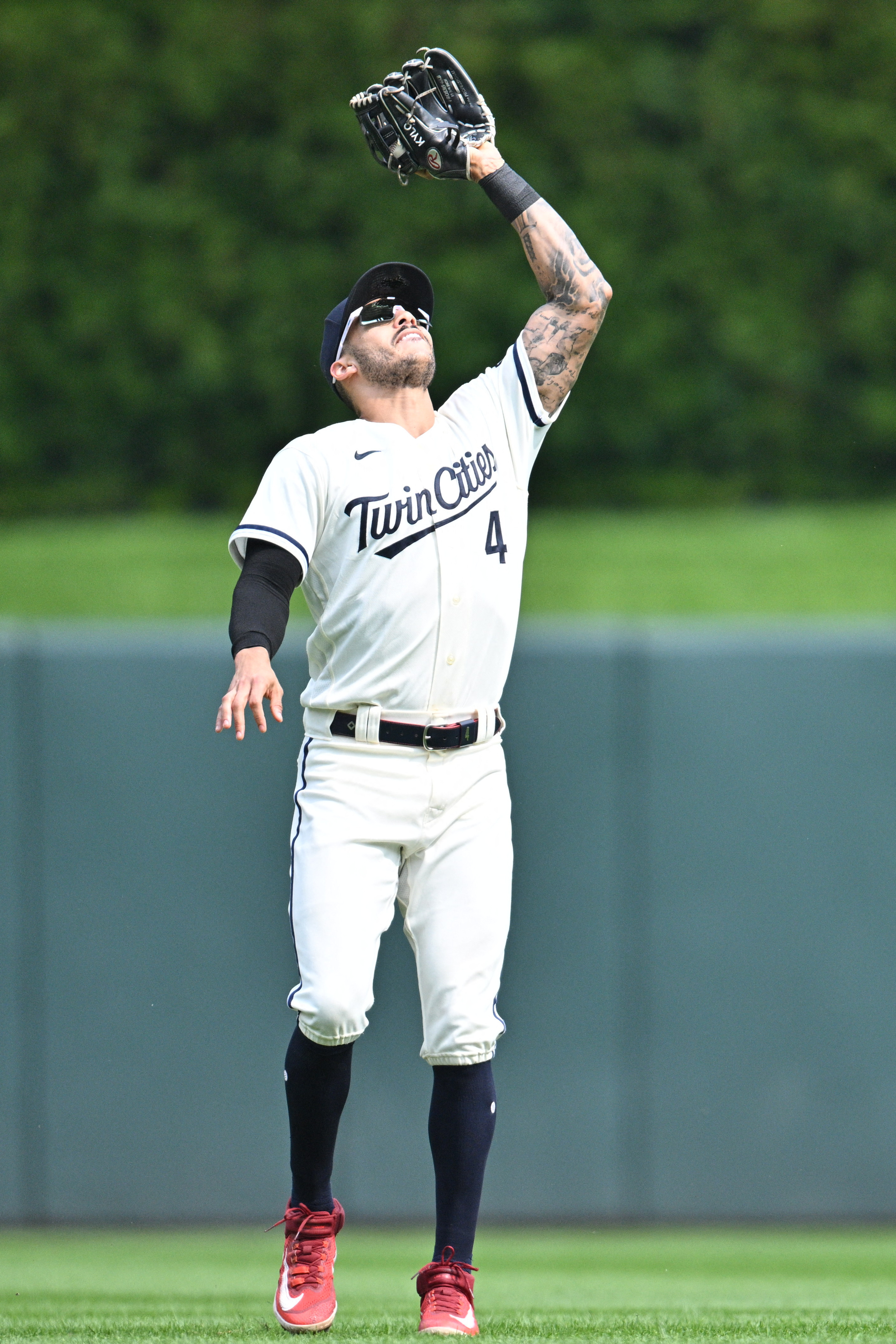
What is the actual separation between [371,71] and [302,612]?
4149 millimetres

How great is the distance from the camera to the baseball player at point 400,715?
2.86 meters

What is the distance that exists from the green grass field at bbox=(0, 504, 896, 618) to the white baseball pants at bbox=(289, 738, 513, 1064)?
464 centimetres

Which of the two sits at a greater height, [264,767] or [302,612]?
[302,612]

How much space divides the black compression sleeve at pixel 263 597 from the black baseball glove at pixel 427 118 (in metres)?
0.80

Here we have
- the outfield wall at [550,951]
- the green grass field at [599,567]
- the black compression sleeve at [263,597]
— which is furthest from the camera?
the green grass field at [599,567]

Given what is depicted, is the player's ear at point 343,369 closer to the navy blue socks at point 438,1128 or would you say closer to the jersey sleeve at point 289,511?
the jersey sleeve at point 289,511

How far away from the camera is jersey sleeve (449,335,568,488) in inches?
122

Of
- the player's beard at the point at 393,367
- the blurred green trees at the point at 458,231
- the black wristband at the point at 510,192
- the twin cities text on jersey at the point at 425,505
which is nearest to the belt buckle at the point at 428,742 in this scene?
the twin cities text on jersey at the point at 425,505

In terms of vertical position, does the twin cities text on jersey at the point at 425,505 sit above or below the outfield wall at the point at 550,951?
above

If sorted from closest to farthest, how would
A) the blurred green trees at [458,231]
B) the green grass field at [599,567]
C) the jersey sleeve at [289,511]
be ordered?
the jersey sleeve at [289,511], the green grass field at [599,567], the blurred green trees at [458,231]

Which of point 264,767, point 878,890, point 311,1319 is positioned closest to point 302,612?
point 264,767

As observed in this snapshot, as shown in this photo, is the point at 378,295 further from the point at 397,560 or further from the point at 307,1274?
the point at 307,1274

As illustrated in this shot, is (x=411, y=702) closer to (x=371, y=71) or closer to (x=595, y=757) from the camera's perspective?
(x=595, y=757)

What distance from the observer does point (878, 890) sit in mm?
4734
